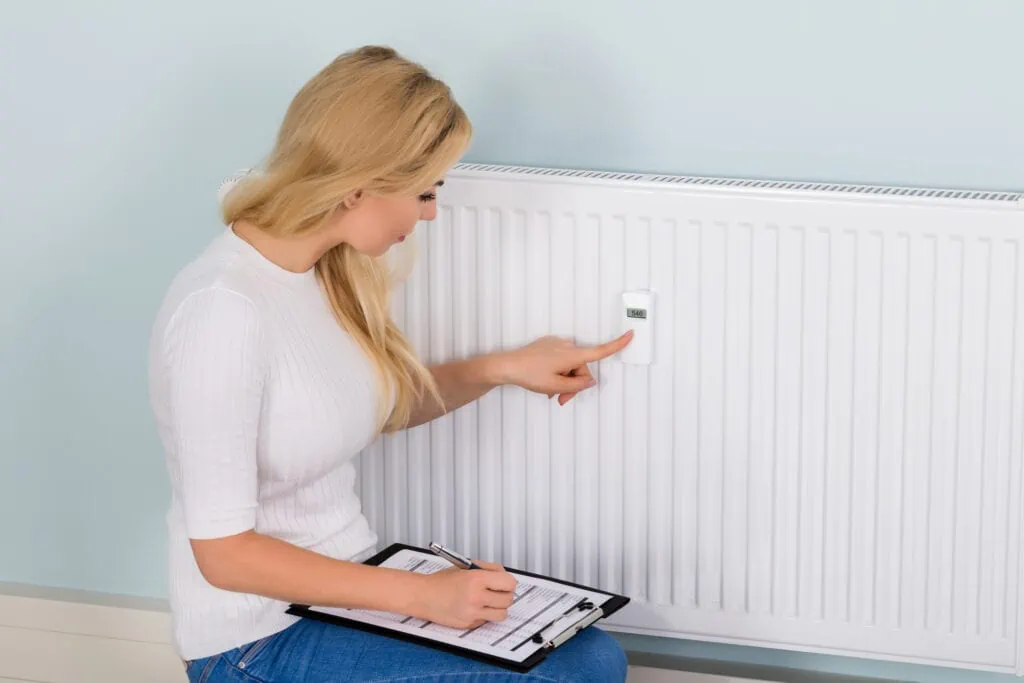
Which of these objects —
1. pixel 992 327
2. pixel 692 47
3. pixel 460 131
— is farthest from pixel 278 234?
pixel 992 327

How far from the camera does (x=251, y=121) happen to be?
190cm

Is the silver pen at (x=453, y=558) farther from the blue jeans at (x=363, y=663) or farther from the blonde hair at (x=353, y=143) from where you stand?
the blonde hair at (x=353, y=143)

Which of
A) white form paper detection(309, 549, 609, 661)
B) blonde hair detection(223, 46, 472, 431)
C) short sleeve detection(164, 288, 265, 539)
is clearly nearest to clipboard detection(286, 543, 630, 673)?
white form paper detection(309, 549, 609, 661)

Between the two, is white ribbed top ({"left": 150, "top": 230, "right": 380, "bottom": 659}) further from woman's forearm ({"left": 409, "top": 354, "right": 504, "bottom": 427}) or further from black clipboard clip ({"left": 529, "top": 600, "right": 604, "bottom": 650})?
black clipboard clip ({"left": 529, "top": 600, "right": 604, "bottom": 650})

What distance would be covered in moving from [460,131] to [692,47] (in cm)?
35

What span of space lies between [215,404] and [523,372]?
0.43m

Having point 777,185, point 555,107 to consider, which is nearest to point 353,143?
point 555,107

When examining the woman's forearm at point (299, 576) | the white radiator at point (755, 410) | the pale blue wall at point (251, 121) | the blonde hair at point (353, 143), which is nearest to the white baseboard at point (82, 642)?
the pale blue wall at point (251, 121)

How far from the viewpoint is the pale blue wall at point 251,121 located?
65.6 inches

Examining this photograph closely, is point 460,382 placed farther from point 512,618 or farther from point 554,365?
point 512,618

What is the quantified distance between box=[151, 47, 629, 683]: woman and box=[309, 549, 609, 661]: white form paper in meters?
0.02

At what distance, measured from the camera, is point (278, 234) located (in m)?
1.54

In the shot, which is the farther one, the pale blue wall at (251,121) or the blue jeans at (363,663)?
the pale blue wall at (251,121)

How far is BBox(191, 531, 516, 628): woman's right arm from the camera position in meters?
1.46
